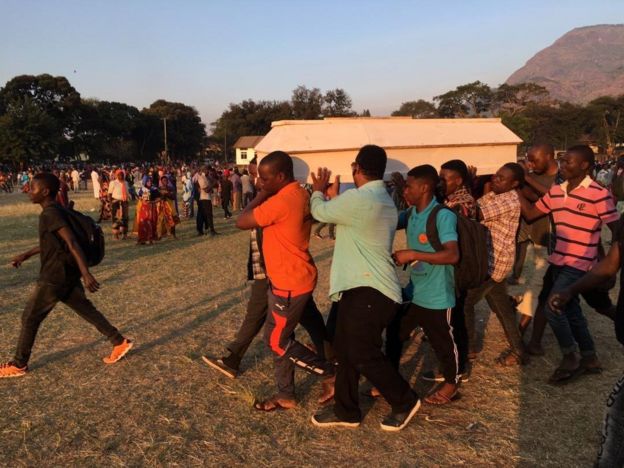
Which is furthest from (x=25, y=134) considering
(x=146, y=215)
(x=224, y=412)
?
(x=224, y=412)

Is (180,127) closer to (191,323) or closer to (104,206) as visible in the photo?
(104,206)

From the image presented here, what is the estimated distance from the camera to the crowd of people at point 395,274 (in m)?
3.05

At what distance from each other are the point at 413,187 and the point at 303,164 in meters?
2.21

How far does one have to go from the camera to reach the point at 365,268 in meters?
3.05

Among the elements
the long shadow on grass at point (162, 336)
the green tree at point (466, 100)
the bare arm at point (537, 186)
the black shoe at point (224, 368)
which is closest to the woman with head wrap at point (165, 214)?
the long shadow on grass at point (162, 336)

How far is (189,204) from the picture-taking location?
15891mm

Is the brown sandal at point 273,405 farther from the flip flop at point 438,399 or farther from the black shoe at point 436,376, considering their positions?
the black shoe at point 436,376

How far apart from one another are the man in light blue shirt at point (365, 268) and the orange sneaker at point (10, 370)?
9.26 ft

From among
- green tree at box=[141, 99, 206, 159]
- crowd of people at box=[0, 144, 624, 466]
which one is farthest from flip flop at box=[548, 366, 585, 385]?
green tree at box=[141, 99, 206, 159]

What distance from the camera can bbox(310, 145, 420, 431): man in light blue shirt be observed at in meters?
2.98

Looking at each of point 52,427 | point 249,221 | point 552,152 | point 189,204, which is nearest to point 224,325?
point 52,427

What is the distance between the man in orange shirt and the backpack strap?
787 mm

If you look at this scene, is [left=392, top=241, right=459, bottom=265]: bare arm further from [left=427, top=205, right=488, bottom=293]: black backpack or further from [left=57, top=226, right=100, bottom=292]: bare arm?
[left=57, top=226, right=100, bottom=292]: bare arm

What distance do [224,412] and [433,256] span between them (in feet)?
6.02
